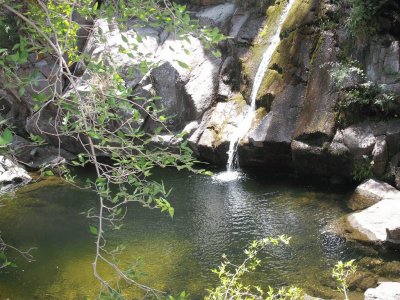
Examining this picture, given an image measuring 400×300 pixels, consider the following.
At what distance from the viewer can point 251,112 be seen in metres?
14.3

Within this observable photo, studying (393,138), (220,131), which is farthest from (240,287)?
(220,131)

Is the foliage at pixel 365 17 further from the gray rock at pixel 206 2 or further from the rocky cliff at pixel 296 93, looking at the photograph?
the gray rock at pixel 206 2

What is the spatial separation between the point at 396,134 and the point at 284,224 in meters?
3.55

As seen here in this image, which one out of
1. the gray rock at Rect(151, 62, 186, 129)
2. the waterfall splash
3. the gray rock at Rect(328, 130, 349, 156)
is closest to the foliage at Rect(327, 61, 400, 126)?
the gray rock at Rect(328, 130, 349, 156)

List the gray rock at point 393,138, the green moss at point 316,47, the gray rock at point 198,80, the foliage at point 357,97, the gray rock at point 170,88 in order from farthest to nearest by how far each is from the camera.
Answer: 1. the gray rock at point 170,88
2. the gray rock at point 198,80
3. the green moss at point 316,47
4. the foliage at point 357,97
5. the gray rock at point 393,138

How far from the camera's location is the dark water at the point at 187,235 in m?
8.01

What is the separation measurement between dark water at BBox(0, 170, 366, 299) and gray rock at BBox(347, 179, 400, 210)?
0.35 meters

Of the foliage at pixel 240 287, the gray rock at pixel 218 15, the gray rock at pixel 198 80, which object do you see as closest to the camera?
the foliage at pixel 240 287

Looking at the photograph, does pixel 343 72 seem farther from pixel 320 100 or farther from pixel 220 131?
pixel 220 131

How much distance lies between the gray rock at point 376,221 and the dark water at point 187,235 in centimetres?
45

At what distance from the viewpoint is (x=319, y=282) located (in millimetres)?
7527

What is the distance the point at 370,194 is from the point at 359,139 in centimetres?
146

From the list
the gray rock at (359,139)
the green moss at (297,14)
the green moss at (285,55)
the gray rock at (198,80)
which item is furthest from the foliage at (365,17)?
the gray rock at (198,80)

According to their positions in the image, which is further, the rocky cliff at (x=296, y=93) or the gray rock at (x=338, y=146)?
the gray rock at (x=338, y=146)
